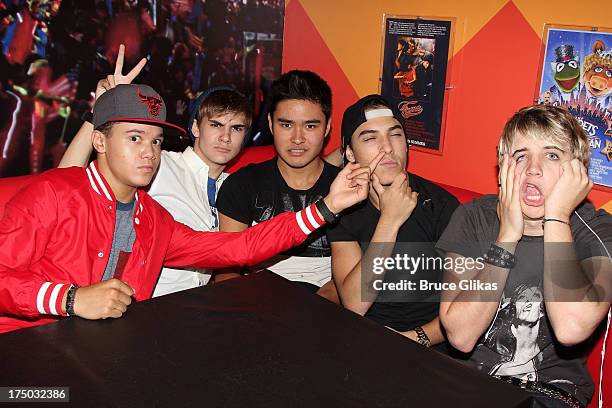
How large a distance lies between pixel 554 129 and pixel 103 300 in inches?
54.3

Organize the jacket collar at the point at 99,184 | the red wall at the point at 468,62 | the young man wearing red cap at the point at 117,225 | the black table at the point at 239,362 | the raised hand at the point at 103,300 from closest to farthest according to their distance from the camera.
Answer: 1. the black table at the point at 239,362
2. the raised hand at the point at 103,300
3. the young man wearing red cap at the point at 117,225
4. the jacket collar at the point at 99,184
5. the red wall at the point at 468,62

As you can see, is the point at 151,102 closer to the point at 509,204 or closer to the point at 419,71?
the point at 509,204

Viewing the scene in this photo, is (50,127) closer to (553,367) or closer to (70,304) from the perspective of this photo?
(70,304)

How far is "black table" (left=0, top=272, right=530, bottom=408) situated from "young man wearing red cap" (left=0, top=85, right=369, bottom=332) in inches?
14.5

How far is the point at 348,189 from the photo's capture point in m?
2.11

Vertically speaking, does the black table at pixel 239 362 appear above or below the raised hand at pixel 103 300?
below

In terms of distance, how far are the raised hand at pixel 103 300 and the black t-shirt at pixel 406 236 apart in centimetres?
Result: 94

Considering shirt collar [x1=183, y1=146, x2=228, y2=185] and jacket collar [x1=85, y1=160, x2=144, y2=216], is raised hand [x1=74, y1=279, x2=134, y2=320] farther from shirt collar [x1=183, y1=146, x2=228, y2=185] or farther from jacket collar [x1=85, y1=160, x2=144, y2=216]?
shirt collar [x1=183, y1=146, x2=228, y2=185]

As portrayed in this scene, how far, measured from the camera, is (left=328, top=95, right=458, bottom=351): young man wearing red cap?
2.19 meters

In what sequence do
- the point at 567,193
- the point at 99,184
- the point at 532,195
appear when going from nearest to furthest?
the point at 567,193 → the point at 532,195 → the point at 99,184

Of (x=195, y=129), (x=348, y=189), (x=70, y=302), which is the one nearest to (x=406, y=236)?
(x=348, y=189)

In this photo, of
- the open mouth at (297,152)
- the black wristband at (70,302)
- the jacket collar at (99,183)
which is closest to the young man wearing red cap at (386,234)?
the open mouth at (297,152)

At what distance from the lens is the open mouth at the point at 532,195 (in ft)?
5.97

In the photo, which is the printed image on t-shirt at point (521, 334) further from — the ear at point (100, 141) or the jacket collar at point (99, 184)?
the ear at point (100, 141)
